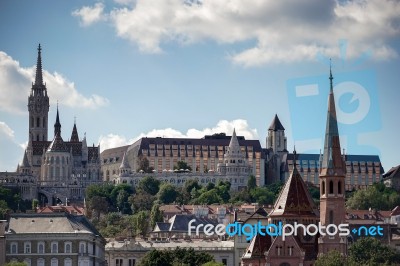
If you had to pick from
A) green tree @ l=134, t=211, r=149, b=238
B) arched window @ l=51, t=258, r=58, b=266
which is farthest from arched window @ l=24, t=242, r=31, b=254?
green tree @ l=134, t=211, r=149, b=238

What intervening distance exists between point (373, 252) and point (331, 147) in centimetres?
2178

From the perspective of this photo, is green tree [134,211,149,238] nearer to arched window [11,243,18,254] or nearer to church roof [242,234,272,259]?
arched window [11,243,18,254]

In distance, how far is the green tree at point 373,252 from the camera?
443ft

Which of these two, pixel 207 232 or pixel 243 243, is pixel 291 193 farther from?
pixel 207 232

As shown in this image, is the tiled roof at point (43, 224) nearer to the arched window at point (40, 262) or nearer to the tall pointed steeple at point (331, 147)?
the arched window at point (40, 262)

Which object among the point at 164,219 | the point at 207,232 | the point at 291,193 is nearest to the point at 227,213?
the point at 164,219

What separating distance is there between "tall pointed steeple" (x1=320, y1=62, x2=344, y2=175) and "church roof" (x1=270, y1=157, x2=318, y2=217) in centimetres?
232

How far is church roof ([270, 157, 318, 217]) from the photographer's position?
119m

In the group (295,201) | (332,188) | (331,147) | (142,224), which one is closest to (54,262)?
(295,201)

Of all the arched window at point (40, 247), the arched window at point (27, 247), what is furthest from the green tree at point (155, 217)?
the arched window at point (27, 247)

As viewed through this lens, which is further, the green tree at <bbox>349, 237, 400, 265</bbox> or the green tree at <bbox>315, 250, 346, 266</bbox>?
the green tree at <bbox>349, 237, 400, 265</bbox>

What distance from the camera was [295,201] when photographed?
11912 centimetres

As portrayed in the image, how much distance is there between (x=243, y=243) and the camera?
140 metres

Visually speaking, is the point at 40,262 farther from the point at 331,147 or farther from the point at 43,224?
the point at 331,147
